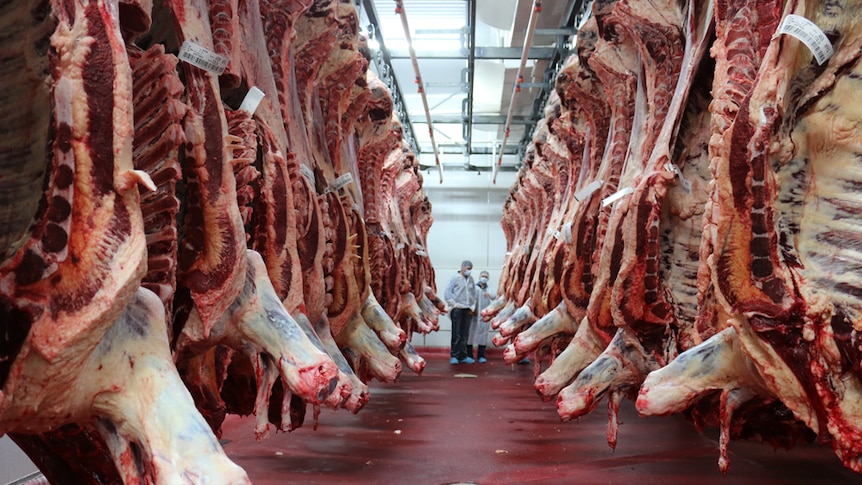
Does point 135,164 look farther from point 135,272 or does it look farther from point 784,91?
point 784,91

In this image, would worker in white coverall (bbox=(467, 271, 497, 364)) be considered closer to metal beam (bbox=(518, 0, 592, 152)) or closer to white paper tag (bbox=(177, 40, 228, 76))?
metal beam (bbox=(518, 0, 592, 152))

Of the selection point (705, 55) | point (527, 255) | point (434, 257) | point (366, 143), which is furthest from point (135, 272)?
point (434, 257)

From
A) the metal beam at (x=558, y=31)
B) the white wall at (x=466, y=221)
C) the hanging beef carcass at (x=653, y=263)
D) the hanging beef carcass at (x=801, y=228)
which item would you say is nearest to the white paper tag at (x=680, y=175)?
the hanging beef carcass at (x=653, y=263)

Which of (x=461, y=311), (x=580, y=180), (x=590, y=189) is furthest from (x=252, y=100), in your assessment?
(x=461, y=311)

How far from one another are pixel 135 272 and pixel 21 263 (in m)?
0.15

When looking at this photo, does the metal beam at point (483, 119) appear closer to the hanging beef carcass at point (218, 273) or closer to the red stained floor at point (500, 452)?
the red stained floor at point (500, 452)

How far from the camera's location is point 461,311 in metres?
11.3

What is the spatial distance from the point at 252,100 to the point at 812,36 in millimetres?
1342

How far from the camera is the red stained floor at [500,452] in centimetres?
326

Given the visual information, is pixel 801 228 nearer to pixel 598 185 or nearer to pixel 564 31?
pixel 598 185

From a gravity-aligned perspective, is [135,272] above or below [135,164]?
below

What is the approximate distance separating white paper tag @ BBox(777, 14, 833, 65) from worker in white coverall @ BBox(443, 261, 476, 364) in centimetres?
975

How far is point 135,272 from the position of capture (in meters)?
1.22

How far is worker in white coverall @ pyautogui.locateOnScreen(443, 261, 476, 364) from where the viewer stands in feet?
36.9
